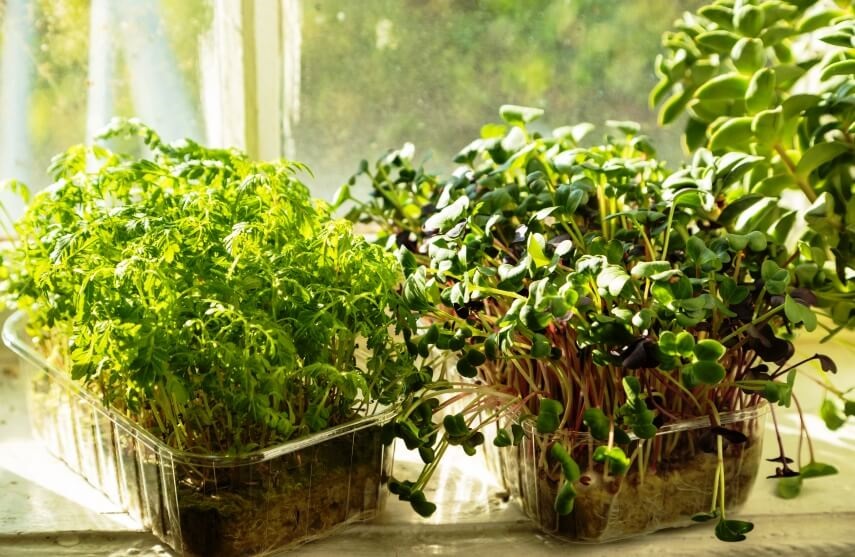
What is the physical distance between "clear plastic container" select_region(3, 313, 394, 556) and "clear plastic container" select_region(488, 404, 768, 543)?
151 mm

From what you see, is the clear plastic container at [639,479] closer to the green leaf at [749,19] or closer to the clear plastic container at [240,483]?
the clear plastic container at [240,483]

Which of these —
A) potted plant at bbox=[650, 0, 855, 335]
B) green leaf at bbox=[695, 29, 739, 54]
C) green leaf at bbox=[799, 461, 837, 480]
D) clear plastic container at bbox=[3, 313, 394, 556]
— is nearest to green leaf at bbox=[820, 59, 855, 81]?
potted plant at bbox=[650, 0, 855, 335]

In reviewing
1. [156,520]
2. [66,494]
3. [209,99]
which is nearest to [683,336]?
[156,520]

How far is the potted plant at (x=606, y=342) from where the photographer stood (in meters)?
0.81

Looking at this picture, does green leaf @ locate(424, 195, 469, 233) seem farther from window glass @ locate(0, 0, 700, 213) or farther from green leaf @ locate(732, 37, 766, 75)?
window glass @ locate(0, 0, 700, 213)

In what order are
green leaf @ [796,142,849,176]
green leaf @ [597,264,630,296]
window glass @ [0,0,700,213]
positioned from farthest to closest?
window glass @ [0,0,700,213], green leaf @ [796,142,849,176], green leaf @ [597,264,630,296]

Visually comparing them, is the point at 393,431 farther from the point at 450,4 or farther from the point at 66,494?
the point at 450,4

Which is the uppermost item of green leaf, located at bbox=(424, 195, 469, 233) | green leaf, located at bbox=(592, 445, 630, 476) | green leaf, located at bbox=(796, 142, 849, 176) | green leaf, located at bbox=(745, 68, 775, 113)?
green leaf, located at bbox=(745, 68, 775, 113)

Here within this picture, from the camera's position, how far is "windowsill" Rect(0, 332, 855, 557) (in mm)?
950

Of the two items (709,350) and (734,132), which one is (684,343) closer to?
(709,350)

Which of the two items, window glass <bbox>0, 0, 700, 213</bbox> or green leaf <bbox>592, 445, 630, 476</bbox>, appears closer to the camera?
green leaf <bbox>592, 445, 630, 476</bbox>

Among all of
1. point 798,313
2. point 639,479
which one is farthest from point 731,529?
point 798,313

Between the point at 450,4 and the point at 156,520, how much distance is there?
85cm

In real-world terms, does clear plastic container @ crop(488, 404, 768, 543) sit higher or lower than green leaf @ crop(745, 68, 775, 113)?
lower
